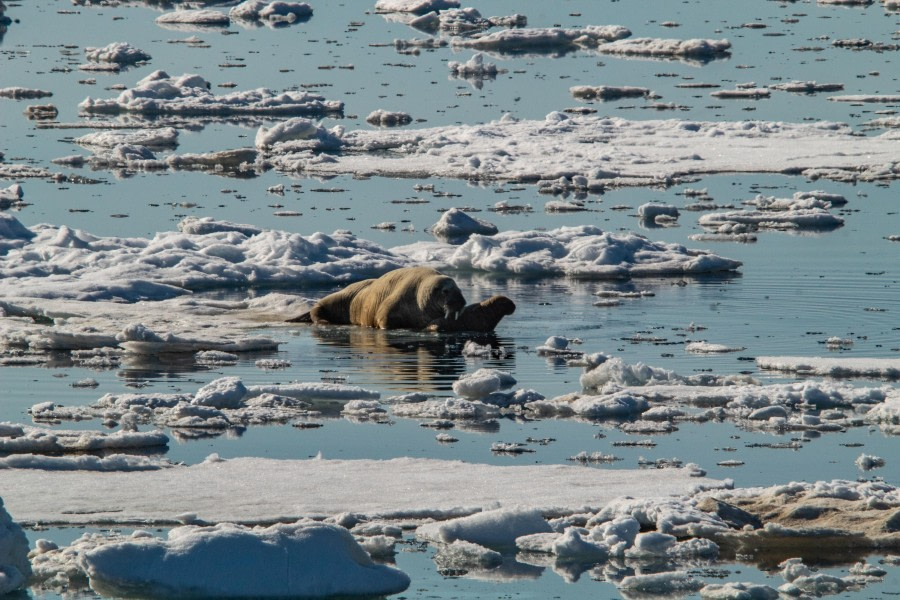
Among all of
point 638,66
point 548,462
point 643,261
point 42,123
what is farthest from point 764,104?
point 548,462

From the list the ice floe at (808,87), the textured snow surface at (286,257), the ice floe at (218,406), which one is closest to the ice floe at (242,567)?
the ice floe at (218,406)

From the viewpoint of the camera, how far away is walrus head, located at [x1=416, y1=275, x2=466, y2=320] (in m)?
16.9

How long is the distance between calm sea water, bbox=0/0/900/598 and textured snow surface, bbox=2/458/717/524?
46 cm

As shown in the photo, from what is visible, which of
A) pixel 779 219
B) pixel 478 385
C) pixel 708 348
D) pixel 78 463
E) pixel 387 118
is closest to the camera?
pixel 78 463

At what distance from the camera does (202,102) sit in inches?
1473

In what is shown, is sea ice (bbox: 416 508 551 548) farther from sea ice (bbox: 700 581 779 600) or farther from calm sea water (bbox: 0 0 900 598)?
sea ice (bbox: 700 581 779 600)

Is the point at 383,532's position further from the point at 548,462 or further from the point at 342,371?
the point at 342,371

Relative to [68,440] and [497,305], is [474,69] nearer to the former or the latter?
[497,305]

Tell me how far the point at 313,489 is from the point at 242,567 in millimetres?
2096

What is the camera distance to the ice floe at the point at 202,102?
36781 mm

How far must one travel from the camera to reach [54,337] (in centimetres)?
1580

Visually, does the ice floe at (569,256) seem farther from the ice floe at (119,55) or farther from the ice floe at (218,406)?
the ice floe at (119,55)

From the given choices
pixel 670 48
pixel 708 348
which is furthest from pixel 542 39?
pixel 708 348

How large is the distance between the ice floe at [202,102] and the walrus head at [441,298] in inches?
781
